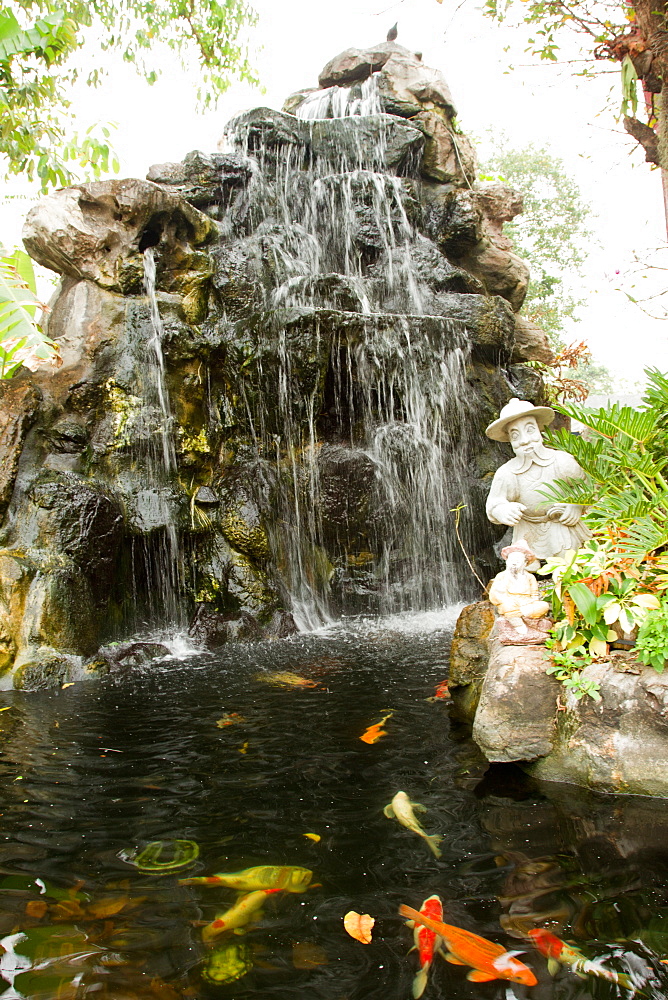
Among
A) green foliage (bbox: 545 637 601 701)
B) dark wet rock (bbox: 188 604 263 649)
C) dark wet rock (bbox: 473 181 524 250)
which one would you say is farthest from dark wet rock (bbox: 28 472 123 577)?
dark wet rock (bbox: 473 181 524 250)

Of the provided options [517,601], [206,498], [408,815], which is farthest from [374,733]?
[206,498]

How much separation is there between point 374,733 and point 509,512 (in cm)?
191

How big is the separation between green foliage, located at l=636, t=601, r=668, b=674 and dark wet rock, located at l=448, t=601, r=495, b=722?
4.23 ft

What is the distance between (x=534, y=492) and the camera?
5.08 metres

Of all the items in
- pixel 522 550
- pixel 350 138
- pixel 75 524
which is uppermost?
pixel 350 138

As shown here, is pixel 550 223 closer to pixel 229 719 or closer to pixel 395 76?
pixel 395 76

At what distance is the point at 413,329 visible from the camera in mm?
9883

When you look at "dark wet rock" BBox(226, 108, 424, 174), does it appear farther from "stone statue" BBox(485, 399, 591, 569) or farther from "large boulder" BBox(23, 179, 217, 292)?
"stone statue" BBox(485, 399, 591, 569)

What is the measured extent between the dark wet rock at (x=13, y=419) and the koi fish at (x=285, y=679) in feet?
12.8

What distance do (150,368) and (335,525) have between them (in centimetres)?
343

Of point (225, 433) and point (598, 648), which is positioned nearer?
point (598, 648)

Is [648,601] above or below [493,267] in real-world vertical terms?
below

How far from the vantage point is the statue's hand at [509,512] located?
5016 mm

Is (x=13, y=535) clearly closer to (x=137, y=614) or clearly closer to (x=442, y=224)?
(x=137, y=614)
